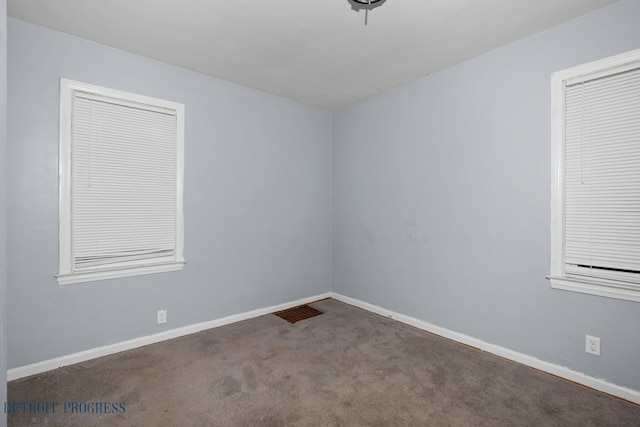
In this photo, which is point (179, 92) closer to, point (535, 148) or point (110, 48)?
point (110, 48)

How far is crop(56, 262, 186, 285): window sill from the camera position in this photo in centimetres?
259

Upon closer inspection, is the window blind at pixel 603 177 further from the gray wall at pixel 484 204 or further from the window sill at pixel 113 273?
the window sill at pixel 113 273

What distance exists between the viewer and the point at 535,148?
2588 mm

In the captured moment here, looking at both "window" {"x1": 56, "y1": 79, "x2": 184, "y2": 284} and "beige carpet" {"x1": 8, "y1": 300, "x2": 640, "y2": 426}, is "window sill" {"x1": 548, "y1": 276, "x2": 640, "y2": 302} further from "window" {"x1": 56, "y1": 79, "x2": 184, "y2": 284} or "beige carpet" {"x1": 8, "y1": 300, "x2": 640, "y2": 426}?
"window" {"x1": 56, "y1": 79, "x2": 184, "y2": 284}

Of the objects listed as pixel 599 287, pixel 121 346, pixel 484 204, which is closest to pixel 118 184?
pixel 121 346

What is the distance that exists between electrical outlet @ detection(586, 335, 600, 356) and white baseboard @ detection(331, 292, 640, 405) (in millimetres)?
189

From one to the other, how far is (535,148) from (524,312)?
138cm

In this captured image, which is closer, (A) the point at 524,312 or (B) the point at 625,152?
(B) the point at 625,152

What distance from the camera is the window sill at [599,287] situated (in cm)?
216

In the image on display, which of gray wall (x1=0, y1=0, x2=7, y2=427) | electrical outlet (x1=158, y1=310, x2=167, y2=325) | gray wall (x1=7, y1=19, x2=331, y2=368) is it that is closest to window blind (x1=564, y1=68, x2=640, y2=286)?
gray wall (x1=7, y1=19, x2=331, y2=368)

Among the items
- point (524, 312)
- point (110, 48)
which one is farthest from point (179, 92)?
point (524, 312)

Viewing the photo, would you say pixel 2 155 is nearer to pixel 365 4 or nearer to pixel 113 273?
pixel 113 273

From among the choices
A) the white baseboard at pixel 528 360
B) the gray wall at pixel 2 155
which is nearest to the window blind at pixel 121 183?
the gray wall at pixel 2 155

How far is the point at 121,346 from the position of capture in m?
2.84
